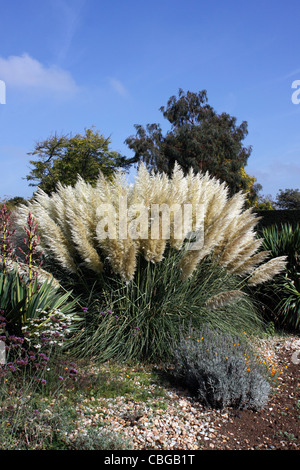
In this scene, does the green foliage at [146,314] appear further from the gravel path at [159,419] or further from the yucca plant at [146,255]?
the gravel path at [159,419]

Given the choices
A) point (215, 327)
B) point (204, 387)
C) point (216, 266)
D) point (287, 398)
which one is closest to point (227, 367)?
point (204, 387)

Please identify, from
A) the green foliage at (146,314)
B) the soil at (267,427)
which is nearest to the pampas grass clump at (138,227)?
the green foliage at (146,314)

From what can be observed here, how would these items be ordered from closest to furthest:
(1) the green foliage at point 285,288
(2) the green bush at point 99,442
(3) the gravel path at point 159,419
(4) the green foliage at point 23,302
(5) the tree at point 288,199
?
(2) the green bush at point 99,442
(3) the gravel path at point 159,419
(4) the green foliage at point 23,302
(1) the green foliage at point 285,288
(5) the tree at point 288,199

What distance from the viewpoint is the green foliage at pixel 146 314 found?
463cm

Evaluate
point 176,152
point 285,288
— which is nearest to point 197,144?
point 176,152

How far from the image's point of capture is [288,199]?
41375mm

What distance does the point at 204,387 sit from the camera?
3.87 meters

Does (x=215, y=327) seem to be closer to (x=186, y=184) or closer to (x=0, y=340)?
(x=186, y=184)

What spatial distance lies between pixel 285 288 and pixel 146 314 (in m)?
2.93

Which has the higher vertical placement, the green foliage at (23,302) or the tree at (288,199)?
the tree at (288,199)

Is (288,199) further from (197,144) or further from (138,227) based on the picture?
(138,227)

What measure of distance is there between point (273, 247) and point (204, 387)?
3.75m

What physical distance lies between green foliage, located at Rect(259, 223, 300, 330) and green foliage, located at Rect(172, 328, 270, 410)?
2.31 meters

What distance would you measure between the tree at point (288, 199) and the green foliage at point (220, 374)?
37688mm
